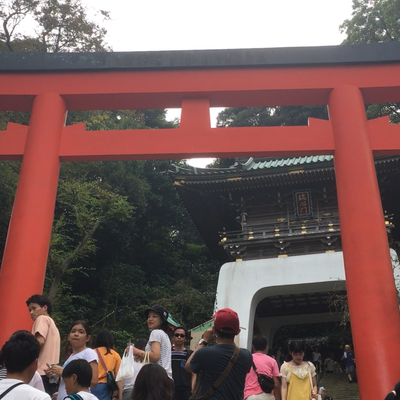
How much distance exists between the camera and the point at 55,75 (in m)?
6.46

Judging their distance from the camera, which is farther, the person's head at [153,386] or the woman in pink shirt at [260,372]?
the woman in pink shirt at [260,372]

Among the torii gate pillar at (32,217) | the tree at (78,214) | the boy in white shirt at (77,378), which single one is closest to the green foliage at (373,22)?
the tree at (78,214)

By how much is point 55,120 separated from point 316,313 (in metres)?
11.6

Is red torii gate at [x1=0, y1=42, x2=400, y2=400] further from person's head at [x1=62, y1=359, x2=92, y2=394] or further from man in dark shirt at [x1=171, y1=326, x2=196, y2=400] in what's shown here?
person's head at [x1=62, y1=359, x2=92, y2=394]

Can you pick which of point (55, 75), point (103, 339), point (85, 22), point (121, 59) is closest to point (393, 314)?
point (103, 339)

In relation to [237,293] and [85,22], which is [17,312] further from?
[85,22]

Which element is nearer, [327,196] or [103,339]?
[103,339]

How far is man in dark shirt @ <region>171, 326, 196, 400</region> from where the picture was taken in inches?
155

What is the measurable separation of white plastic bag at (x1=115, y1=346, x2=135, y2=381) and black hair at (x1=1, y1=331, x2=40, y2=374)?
1.26 m

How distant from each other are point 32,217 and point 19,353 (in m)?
3.51

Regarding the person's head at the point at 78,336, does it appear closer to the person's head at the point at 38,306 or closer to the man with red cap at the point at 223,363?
the person's head at the point at 38,306

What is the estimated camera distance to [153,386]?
213cm

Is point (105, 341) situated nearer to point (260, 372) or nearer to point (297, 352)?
point (260, 372)

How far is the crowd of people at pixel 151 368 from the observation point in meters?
2.21
